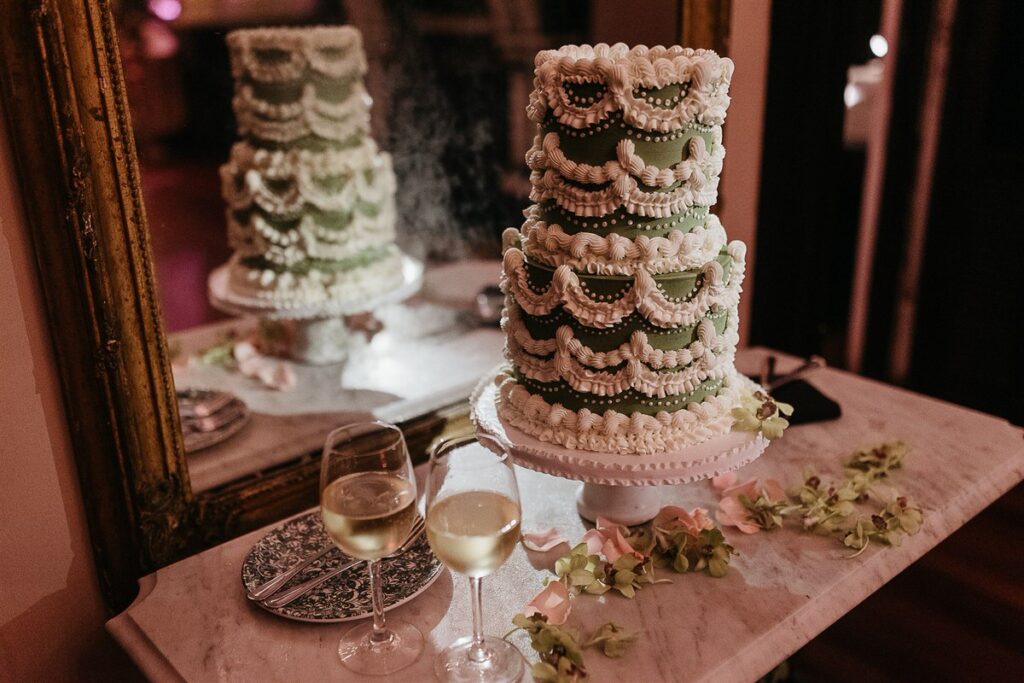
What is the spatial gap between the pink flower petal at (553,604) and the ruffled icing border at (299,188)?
93 centimetres

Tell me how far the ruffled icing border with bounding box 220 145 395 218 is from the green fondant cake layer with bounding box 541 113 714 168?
2.01ft

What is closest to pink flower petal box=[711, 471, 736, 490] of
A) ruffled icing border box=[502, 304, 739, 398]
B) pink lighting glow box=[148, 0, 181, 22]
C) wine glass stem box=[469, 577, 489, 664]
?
ruffled icing border box=[502, 304, 739, 398]

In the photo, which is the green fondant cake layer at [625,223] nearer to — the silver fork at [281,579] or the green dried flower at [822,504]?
the green dried flower at [822,504]

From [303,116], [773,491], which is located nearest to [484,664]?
[773,491]

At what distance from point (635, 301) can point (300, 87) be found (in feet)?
2.85

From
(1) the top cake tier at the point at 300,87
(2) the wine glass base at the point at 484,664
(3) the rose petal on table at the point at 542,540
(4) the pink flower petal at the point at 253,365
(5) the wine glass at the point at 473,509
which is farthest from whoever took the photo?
(4) the pink flower petal at the point at 253,365

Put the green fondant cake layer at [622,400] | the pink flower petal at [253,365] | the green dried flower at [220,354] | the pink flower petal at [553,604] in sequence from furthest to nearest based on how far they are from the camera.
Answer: the pink flower petal at [253,365] < the green dried flower at [220,354] < the green fondant cake layer at [622,400] < the pink flower petal at [553,604]

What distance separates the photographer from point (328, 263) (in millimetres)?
1809

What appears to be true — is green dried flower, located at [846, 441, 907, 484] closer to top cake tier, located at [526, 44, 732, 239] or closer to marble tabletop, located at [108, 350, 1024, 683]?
marble tabletop, located at [108, 350, 1024, 683]

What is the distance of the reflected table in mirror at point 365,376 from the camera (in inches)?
65.7

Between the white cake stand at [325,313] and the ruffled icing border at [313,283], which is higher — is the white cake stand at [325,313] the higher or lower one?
the lower one

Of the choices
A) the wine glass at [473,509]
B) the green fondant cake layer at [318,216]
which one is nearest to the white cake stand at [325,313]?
the green fondant cake layer at [318,216]

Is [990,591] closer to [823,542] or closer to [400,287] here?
[823,542]

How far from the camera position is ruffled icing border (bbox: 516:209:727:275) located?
4.34 ft
